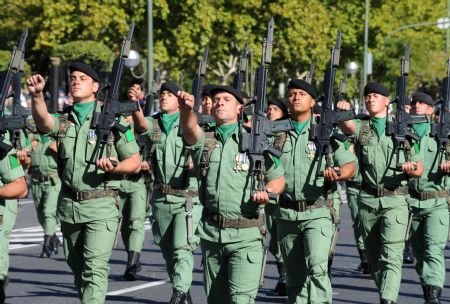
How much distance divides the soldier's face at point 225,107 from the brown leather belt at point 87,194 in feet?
4.68

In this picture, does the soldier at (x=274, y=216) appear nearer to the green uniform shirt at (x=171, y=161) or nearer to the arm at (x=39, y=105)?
the green uniform shirt at (x=171, y=161)

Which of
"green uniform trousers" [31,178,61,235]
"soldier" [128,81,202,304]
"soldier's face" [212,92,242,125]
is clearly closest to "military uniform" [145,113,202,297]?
"soldier" [128,81,202,304]

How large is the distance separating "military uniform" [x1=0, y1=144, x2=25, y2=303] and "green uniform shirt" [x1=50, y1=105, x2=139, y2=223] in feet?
1.79

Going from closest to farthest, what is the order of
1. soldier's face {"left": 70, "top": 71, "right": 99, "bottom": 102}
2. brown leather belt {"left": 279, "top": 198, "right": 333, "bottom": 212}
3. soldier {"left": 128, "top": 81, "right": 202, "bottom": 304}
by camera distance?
soldier's face {"left": 70, "top": 71, "right": 99, "bottom": 102}, brown leather belt {"left": 279, "top": 198, "right": 333, "bottom": 212}, soldier {"left": 128, "top": 81, "right": 202, "bottom": 304}

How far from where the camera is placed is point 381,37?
63.6 m

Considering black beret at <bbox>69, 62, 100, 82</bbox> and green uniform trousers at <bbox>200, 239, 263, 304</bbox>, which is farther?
black beret at <bbox>69, 62, 100, 82</bbox>

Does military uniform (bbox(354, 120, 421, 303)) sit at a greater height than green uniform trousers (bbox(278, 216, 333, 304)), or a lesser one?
greater

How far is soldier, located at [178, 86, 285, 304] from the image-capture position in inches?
383

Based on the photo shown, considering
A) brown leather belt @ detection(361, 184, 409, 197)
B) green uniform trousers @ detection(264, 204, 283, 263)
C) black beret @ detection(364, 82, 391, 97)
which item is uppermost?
black beret @ detection(364, 82, 391, 97)

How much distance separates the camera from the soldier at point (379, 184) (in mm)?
12391

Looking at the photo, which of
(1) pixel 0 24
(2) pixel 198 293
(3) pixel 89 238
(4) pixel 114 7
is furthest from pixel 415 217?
(1) pixel 0 24

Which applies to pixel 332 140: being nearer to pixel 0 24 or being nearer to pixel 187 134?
pixel 187 134

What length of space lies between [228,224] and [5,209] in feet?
10.5

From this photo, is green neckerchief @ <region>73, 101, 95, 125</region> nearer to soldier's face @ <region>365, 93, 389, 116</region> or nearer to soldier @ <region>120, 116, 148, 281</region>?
soldier's face @ <region>365, 93, 389, 116</region>
